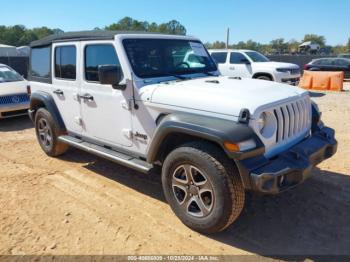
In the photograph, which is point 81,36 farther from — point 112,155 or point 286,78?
point 286,78

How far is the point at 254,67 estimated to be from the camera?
12.8m

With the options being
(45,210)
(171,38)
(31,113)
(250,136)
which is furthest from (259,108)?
(31,113)

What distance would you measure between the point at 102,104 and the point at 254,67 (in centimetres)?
952

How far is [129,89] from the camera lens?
12.9 ft

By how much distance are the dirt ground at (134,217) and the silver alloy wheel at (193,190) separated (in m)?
0.25

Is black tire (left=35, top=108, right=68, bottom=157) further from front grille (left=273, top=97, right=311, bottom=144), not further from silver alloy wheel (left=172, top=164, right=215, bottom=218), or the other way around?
front grille (left=273, top=97, right=311, bottom=144)

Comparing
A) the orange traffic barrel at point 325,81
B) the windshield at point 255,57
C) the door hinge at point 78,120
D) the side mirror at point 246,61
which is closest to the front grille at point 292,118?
the door hinge at point 78,120

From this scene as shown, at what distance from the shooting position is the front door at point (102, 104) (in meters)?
4.11

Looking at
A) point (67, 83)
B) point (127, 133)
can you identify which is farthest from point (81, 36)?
point (127, 133)

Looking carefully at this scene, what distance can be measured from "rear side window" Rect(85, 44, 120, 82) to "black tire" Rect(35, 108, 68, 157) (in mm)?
1251

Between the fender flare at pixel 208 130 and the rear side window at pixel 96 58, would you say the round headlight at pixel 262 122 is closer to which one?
the fender flare at pixel 208 130

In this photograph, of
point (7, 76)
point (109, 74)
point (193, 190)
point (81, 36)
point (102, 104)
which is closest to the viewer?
point (193, 190)

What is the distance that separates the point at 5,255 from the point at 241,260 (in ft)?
7.08

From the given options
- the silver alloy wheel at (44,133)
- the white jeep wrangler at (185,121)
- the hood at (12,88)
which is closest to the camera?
the white jeep wrangler at (185,121)
